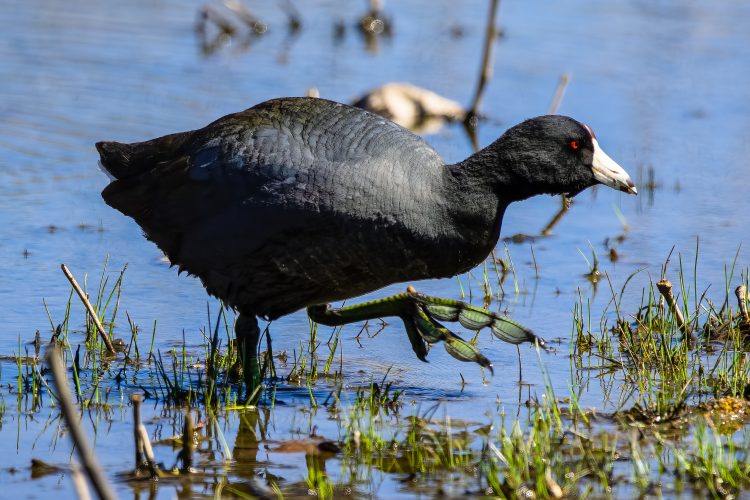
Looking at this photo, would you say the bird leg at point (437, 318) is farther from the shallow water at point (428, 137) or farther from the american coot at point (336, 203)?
the shallow water at point (428, 137)

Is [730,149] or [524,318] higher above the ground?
[730,149]

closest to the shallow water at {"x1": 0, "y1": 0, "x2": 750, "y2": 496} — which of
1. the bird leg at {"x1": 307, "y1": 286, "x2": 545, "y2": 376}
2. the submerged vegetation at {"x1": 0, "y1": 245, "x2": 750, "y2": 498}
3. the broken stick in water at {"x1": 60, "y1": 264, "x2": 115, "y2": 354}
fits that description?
the submerged vegetation at {"x1": 0, "y1": 245, "x2": 750, "y2": 498}

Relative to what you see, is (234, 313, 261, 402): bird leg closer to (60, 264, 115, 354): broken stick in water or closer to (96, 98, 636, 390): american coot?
(96, 98, 636, 390): american coot

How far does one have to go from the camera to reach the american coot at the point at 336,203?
4.86 meters

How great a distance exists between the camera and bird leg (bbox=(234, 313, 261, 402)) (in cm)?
504

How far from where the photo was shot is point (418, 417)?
15.7 ft

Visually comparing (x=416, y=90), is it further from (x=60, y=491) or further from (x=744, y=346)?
(x=60, y=491)

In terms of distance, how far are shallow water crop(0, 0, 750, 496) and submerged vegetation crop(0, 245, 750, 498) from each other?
83 mm

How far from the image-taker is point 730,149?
964 centimetres

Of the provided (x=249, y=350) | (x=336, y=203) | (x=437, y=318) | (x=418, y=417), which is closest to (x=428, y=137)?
(x=437, y=318)

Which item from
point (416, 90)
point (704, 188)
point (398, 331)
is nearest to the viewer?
point (398, 331)

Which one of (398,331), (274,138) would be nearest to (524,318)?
(398,331)

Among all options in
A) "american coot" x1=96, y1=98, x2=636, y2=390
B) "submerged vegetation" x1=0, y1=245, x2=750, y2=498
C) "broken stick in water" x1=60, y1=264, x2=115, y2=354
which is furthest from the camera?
"broken stick in water" x1=60, y1=264, x2=115, y2=354

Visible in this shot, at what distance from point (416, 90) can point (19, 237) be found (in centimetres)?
414
